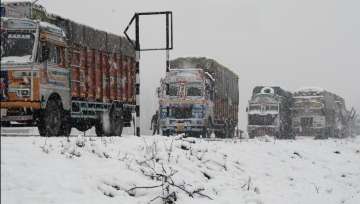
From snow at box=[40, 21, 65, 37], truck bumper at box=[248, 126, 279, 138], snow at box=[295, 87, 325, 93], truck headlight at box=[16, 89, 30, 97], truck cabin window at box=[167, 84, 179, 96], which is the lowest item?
truck bumper at box=[248, 126, 279, 138]

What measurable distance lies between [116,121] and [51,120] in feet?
18.5

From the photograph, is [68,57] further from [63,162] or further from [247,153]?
[63,162]

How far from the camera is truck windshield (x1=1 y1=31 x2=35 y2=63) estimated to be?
541 inches

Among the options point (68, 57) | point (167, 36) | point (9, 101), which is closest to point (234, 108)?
point (167, 36)

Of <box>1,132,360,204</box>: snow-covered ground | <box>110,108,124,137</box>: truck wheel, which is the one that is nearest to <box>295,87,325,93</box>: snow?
<box>110,108,124,137</box>: truck wheel

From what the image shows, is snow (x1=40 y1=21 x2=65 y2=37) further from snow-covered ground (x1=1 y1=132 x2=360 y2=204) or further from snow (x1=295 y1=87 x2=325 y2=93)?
snow (x1=295 y1=87 x2=325 y2=93)

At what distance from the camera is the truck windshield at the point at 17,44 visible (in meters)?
13.7

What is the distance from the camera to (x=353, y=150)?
24.3 m

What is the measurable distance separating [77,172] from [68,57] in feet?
27.8

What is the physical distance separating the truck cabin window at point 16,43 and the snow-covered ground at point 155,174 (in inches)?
157

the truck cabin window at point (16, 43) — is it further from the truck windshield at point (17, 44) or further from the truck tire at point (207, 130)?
the truck tire at point (207, 130)

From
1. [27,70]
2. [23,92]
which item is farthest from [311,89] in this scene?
[23,92]

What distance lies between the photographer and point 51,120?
1411cm

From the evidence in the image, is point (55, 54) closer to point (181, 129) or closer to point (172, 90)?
point (172, 90)
